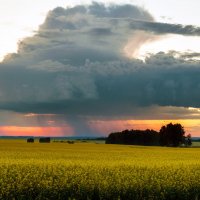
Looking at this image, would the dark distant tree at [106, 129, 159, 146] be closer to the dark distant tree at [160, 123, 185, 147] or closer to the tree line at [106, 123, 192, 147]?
the tree line at [106, 123, 192, 147]

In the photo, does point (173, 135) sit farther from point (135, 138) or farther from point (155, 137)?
point (135, 138)

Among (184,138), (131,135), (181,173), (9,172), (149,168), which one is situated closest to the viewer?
(9,172)

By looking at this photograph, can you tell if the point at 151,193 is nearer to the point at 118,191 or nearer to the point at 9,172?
the point at 118,191

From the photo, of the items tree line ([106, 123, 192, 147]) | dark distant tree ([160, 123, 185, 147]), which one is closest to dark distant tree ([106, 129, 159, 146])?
tree line ([106, 123, 192, 147])

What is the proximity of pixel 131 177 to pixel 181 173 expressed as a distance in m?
3.64

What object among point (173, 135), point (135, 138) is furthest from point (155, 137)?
point (173, 135)

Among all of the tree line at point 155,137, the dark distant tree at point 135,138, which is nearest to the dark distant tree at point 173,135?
the tree line at point 155,137

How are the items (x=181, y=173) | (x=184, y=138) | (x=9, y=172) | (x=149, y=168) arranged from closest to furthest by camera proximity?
(x=9, y=172), (x=181, y=173), (x=149, y=168), (x=184, y=138)

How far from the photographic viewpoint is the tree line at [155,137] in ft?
437

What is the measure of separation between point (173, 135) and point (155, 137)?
13.7 m

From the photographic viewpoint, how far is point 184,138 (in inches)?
5276

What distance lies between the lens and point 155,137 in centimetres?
14638

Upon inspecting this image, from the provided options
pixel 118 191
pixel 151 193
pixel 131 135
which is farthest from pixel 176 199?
pixel 131 135

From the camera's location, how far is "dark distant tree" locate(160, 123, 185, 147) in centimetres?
13312
